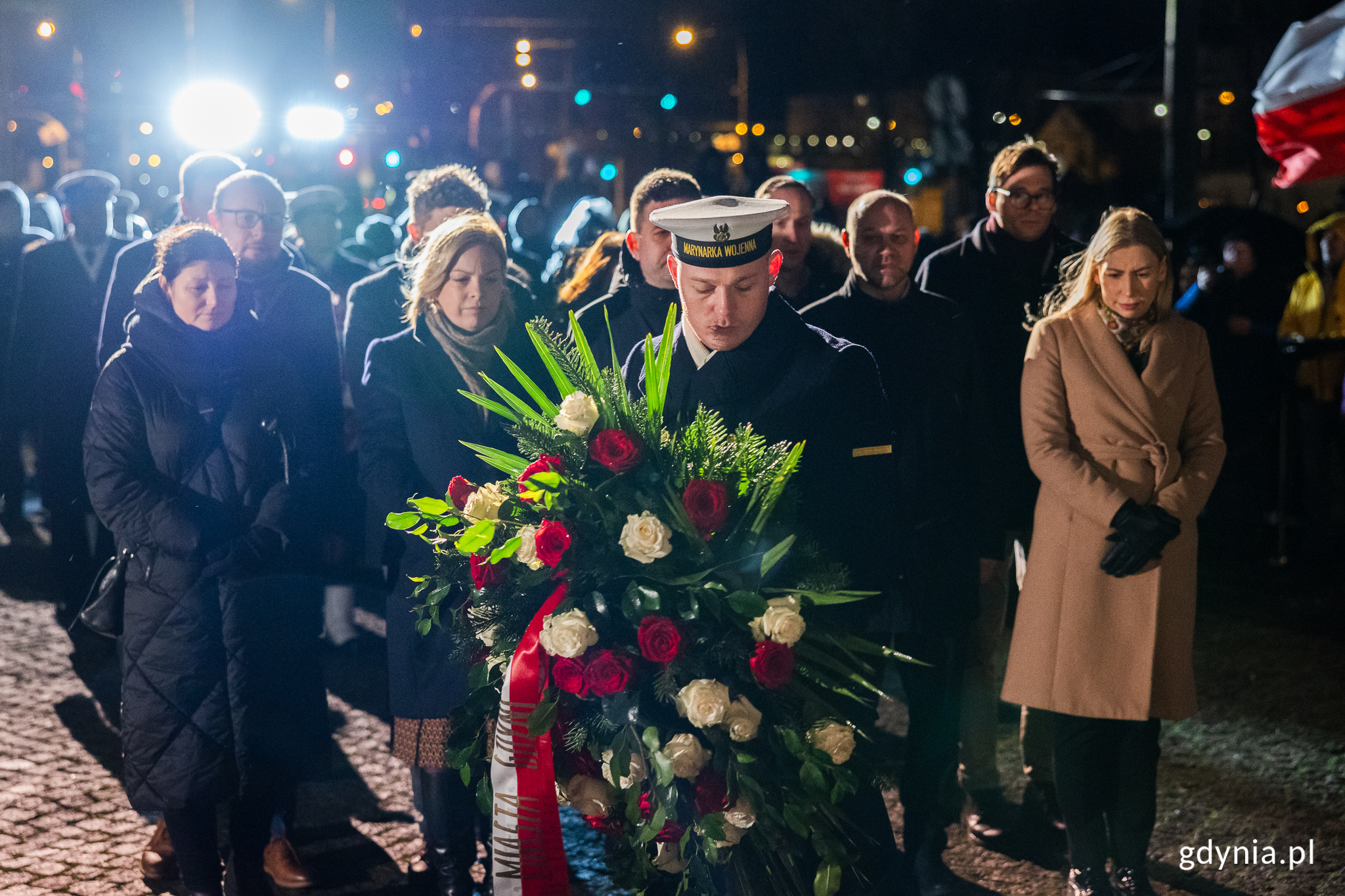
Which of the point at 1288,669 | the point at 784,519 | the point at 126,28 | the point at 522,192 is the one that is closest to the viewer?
the point at 784,519

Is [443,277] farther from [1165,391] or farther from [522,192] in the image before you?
[522,192]

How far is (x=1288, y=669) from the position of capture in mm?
6484

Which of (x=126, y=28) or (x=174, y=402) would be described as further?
(x=126, y=28)

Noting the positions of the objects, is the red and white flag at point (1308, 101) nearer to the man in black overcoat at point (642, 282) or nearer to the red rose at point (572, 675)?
the man in black overcoat at point (642, 282)

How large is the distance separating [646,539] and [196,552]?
208 cm

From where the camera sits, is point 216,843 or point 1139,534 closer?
point 1139,534

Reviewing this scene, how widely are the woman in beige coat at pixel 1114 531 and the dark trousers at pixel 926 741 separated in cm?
34

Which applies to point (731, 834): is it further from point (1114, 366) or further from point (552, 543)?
point (1114, 366)

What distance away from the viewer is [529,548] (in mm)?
2529

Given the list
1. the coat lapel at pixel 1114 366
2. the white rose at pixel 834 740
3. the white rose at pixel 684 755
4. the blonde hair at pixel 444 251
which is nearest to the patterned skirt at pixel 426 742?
the blonde hair at pixel 444 251

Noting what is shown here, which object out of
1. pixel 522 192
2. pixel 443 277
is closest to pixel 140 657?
pixel 443 277

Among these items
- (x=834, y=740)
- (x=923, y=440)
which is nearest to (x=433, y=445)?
(x=923, y=440)

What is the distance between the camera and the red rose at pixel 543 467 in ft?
8.45

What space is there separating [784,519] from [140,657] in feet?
7.84
